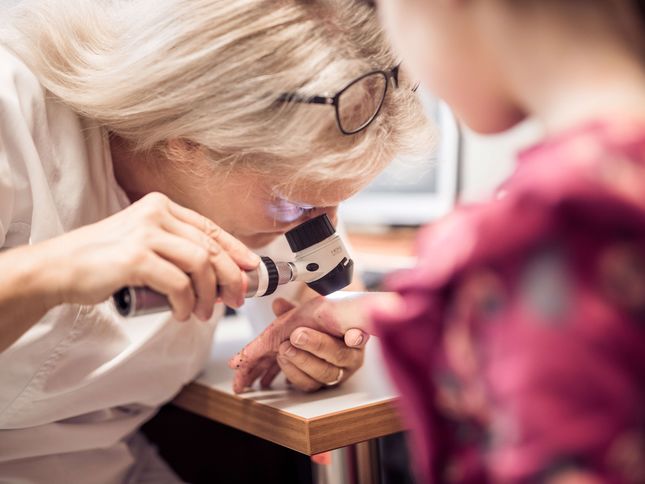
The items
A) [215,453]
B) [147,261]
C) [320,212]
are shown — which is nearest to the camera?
[147,261]

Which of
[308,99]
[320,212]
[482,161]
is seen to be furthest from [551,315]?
[482,161]

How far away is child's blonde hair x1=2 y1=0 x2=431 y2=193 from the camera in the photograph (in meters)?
0.93

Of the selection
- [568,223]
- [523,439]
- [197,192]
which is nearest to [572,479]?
[523,439]

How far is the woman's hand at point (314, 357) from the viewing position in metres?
1.01

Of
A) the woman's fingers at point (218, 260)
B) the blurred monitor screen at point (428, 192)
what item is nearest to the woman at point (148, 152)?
the woman's fingers at point (218, 260)

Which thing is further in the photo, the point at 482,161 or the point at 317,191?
the point at 482,161

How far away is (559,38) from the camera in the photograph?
53cm

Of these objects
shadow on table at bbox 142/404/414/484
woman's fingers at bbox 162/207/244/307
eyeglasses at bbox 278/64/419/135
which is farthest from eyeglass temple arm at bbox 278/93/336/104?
shadow on table at bbox 142/404/414/484

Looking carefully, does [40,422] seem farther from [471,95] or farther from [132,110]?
[471,95]

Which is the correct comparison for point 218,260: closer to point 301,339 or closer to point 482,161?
point 301,339

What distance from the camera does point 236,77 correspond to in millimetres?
934

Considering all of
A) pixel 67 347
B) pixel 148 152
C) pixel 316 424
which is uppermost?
pixel 148 152

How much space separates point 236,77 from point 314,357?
382 millimetres

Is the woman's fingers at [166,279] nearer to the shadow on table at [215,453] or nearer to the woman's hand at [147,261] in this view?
the woman's hand at [147,261]
